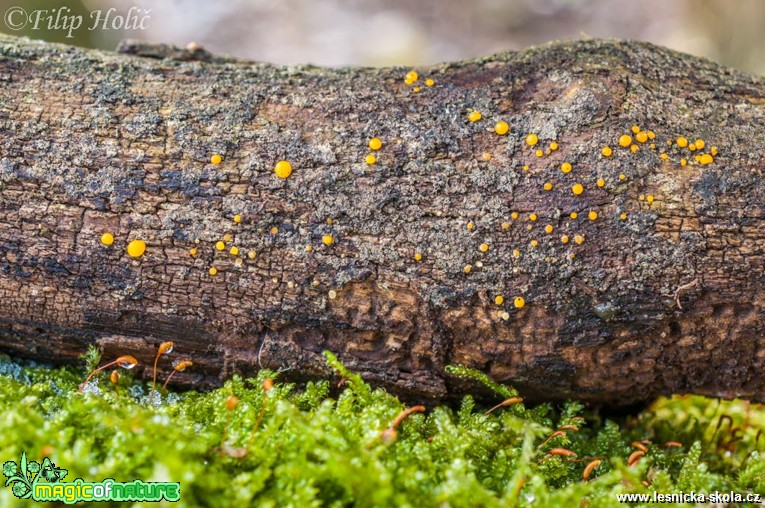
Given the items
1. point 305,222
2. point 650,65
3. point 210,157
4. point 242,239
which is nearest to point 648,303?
point 650,65

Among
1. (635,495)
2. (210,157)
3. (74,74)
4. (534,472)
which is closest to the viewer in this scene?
(635,495)

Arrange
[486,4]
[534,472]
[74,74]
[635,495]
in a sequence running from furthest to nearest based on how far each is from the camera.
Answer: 1. [486,4]
2. [74,74]
3. [534,472]
4. [635,495]

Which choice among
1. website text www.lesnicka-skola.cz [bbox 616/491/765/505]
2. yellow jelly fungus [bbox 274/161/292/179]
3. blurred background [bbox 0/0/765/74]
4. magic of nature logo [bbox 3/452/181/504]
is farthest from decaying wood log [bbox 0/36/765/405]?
blurred background [bbox 0/0/765/74]

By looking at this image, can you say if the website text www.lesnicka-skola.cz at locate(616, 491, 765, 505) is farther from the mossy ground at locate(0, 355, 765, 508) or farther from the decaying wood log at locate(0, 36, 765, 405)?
the decaying wood log at locate(0, 36, 765, 405)

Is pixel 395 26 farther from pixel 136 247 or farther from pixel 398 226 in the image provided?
pixel 136 247

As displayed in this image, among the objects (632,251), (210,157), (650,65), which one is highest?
(650,65)

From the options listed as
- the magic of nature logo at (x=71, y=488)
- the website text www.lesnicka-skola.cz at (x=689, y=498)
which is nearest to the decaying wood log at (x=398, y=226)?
the website text www.lesnicka-skola.cz at (x=689, y=498)

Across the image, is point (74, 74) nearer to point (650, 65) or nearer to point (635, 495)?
point (650, 65)
